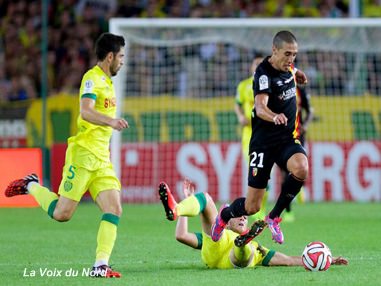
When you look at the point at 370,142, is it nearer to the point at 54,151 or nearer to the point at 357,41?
the point at 357,41

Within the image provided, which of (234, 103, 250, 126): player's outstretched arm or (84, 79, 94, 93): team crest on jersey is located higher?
(84, 79, 94, 93): team crest on jersey

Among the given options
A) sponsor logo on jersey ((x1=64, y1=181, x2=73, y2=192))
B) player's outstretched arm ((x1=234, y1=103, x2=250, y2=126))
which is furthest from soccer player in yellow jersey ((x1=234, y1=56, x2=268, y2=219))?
sponsor logo on jersey ((x1=64, y1=181, x2=73, y2=192))

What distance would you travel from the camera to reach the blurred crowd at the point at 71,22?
66.3 ft

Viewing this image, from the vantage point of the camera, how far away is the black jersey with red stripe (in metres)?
9.30

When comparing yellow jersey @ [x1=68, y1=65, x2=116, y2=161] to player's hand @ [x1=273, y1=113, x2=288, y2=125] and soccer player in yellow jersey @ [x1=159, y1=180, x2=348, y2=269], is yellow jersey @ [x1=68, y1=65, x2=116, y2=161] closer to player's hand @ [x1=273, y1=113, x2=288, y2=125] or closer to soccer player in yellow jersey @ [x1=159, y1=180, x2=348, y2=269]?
soccer player in yellow jersey @ [x1=159, y1=180, x2=348, y2=269]

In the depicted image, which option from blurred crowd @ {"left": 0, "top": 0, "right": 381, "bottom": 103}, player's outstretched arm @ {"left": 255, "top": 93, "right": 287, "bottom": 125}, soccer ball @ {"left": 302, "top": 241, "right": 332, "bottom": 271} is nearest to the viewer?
soccer ball @ {"left": 302, "top": 241, "right": 332, "bottom": 271}

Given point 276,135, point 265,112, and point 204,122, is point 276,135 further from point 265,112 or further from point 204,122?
point 204,122

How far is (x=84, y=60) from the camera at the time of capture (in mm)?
20500

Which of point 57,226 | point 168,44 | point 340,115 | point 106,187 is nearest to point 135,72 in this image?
point 168,44

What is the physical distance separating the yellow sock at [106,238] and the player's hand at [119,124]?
79cm

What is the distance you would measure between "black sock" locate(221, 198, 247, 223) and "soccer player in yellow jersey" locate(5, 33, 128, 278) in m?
0.95

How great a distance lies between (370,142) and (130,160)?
4.26m

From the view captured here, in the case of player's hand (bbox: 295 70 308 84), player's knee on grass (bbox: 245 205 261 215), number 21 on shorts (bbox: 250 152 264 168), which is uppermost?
player's hand (bbox: 295 70 308 84)

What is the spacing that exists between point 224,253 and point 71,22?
43.6ft
